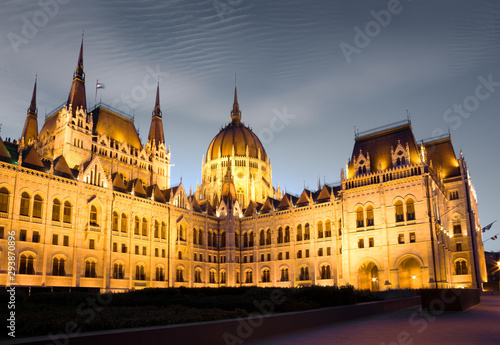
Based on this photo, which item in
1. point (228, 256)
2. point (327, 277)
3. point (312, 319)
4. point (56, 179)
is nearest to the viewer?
point (312, 319)

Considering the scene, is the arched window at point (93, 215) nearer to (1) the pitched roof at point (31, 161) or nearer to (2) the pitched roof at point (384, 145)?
(1) the pitched roof at point (31, 161)

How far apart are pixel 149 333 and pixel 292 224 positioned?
56.1 metres

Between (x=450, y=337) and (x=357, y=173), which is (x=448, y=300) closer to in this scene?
(x=450, y=337)

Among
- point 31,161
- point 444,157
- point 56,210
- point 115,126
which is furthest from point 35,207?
point 444,157

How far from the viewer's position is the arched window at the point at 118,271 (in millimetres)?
55075

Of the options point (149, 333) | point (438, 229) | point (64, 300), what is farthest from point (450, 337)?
point (438, 229)

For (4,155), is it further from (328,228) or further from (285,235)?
(328,228)

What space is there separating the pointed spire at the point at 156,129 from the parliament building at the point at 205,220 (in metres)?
0.35

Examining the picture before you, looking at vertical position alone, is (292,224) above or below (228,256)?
above

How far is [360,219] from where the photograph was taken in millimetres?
57844

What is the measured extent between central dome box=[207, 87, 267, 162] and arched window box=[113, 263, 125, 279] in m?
39.7

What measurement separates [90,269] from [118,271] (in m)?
4.26

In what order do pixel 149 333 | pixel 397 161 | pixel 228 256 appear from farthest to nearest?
pixel 228 256
pixel 397 161
pixel 149 333

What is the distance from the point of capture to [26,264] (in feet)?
151
